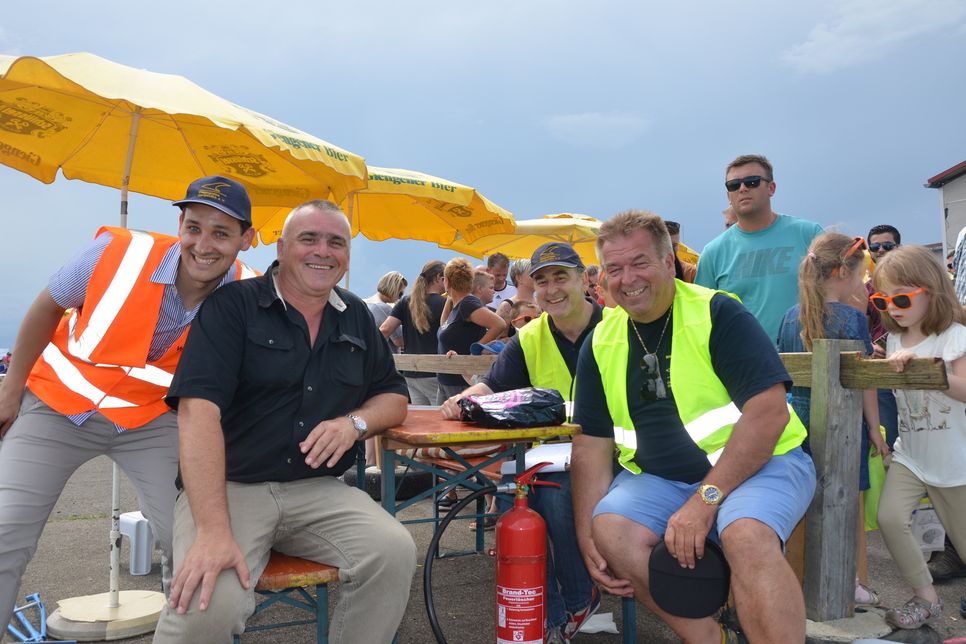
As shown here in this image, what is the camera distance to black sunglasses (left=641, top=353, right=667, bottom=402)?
2689 mm

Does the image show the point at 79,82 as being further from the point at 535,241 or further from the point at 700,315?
the point at 535,241

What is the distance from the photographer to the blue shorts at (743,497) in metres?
2.32

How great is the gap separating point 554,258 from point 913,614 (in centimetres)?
233

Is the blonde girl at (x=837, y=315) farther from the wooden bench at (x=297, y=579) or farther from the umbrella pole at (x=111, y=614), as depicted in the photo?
the umbrella pole at (x=111, y=614)

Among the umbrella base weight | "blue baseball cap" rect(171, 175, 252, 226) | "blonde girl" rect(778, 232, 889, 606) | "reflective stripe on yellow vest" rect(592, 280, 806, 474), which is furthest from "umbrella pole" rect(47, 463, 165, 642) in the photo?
"blonde girl" rect(778, 232, 889, 606)

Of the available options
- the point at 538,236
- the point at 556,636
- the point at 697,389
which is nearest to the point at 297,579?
the point at 556,636

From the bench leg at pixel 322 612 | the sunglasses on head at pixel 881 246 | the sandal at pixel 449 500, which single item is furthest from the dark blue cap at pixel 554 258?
the sunglasses on head at pixel 881 246

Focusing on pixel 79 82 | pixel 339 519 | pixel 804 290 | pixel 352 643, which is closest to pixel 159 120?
pixel 79 82

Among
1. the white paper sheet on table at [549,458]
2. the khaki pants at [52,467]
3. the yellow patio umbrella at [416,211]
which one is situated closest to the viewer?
the khaki pants at [52,467]

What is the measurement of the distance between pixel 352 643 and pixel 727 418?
1.55 metres

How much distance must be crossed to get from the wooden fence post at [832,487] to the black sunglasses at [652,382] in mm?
797

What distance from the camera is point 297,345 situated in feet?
8.82

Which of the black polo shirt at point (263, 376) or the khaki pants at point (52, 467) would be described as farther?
the khaki pants at point (52, 467)

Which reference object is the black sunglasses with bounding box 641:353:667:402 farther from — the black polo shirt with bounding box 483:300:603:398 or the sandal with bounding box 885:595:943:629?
the sandal with bounding box 885:595:943:629
